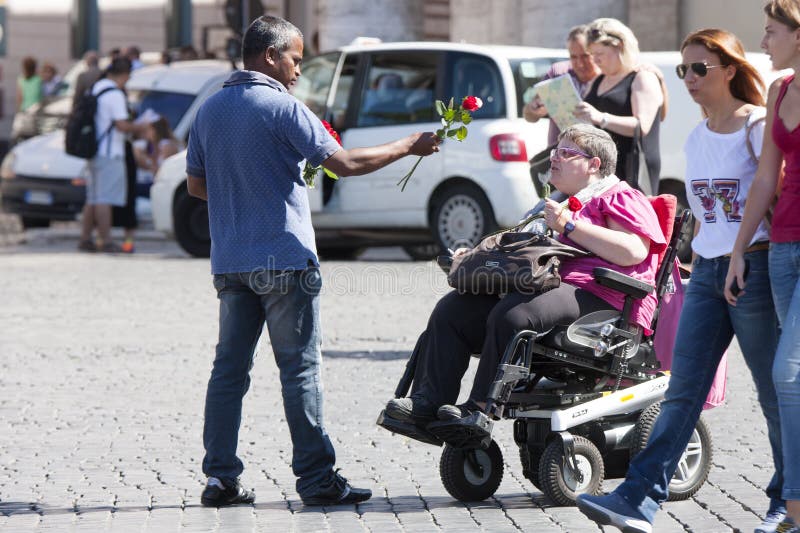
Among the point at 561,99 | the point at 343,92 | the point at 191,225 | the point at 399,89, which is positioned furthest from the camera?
the point at 191,225

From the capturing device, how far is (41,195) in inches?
719

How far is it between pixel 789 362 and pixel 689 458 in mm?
1235

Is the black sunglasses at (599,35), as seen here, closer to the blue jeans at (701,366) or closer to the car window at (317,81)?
the blue jeans at (701,366)

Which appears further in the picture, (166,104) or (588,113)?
(166,104)

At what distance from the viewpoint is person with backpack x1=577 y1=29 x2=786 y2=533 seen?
5.12 meters

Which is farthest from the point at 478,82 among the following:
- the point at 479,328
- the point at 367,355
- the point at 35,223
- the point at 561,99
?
the point at 479,328

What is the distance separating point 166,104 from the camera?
61.2ft

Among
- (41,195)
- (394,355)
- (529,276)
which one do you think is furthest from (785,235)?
(41,195)

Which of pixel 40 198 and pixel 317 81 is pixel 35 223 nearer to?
pixel 40 198

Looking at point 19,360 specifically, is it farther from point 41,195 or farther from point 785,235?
point 41,195

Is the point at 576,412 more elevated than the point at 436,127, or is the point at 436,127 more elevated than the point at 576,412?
the point at 436,127

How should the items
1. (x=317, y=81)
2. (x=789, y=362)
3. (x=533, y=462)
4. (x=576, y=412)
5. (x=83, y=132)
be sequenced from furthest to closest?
(x=83, y=132) < (x=317, y=81) < (x=533, y=462) < (x=576, y=412) < (x=789, y=362)

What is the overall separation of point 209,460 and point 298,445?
0.31m

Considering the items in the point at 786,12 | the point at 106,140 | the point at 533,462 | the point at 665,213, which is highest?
the point at 786,12
